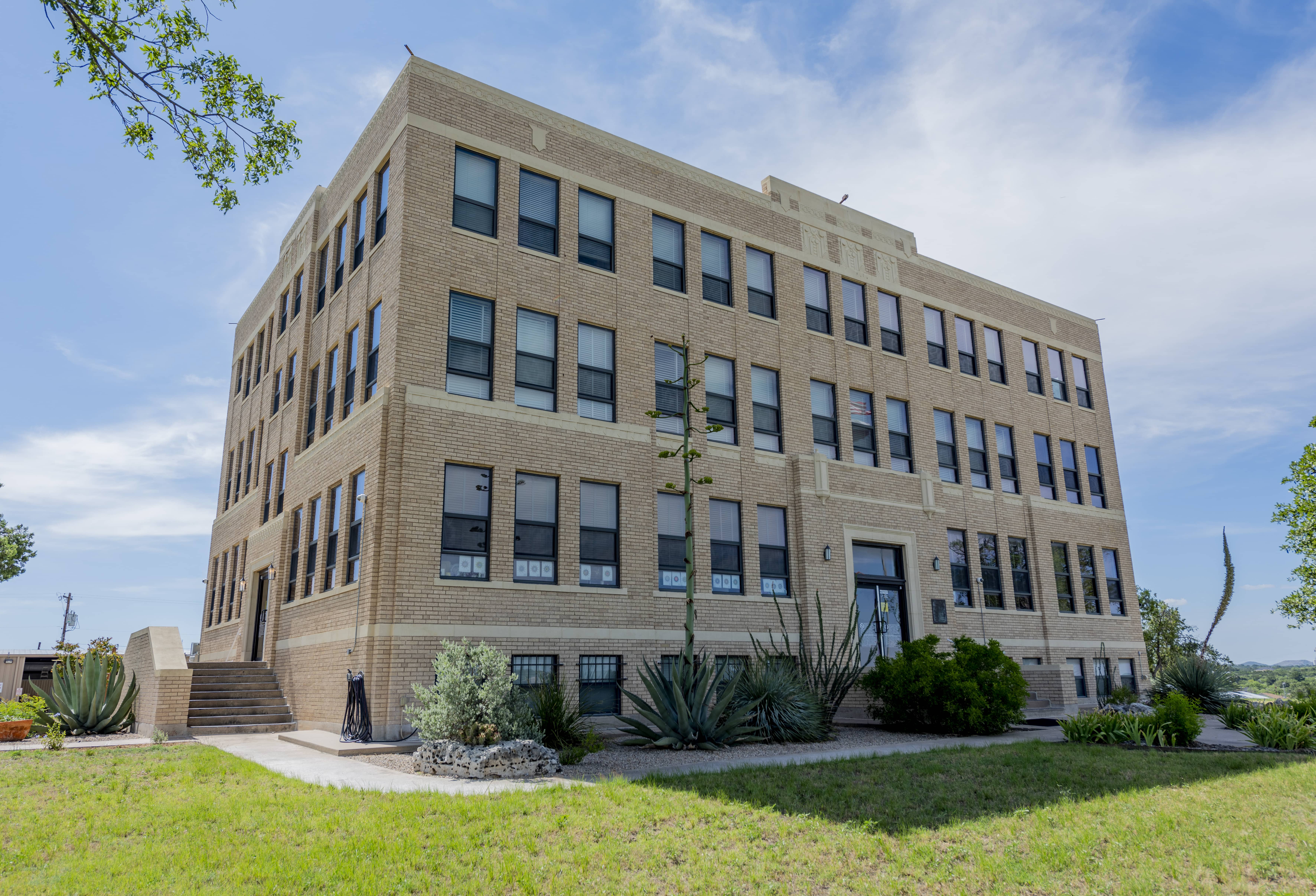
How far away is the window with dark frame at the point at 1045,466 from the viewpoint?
2505 centimetres

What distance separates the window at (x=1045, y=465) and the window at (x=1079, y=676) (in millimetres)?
4467

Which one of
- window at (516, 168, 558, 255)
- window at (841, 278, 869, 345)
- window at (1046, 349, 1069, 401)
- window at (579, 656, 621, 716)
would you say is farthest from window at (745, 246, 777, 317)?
window at (1046, 349, 1069, 401)

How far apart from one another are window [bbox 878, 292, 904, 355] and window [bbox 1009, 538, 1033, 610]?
6.12m

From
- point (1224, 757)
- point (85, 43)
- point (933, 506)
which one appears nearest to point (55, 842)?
point (85, 43)

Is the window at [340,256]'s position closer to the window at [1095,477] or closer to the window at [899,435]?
the window at [899,435]

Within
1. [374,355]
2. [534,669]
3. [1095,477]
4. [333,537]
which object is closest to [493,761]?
[534,669]

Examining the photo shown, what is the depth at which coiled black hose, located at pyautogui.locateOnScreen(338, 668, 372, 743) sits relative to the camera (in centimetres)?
1312

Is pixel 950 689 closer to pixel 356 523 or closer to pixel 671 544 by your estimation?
pixel 671 544

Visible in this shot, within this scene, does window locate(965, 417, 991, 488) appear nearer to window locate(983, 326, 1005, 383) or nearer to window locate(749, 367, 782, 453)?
window locate(983, 326, 1005, 383)

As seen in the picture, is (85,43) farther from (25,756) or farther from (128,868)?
(25,756)

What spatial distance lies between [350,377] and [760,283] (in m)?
9.35

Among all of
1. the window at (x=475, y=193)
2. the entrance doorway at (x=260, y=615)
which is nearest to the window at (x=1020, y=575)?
the window at (x=475, y=193)

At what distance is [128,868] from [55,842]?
1.18m

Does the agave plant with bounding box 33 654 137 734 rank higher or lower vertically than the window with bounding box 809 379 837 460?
lower
